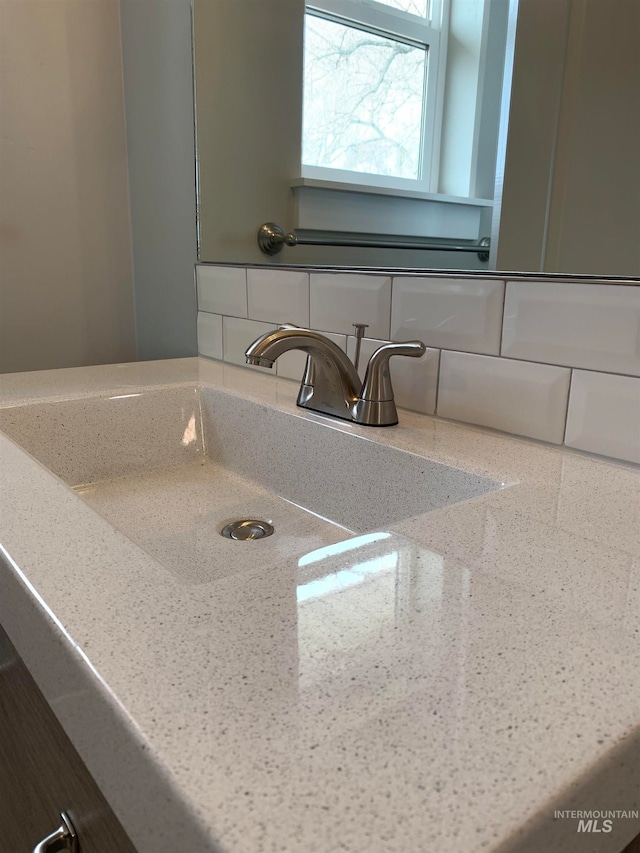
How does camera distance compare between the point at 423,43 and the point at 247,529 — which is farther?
the point at 423,43

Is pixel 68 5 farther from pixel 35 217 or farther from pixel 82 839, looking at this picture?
pixel 82 839

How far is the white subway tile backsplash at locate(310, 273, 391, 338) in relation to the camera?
850mm

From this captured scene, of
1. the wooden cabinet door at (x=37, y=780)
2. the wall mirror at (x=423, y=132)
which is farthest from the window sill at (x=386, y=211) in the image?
the wooden cabinet door at (x=37, y=780)

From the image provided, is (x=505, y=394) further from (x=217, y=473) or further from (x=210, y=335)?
(x=210, y=335)

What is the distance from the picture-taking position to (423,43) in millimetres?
884

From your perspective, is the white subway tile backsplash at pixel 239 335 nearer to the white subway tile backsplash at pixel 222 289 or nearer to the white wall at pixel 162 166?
the white subway tile backsplash at pixel 222 289

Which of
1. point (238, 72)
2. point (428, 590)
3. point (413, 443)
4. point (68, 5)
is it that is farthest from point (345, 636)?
point (68, 5)

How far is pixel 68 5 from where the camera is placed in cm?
128

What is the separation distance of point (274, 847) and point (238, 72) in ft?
4.00

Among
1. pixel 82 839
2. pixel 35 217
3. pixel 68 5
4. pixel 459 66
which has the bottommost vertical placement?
pixel 82 839

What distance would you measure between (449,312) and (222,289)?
544mm

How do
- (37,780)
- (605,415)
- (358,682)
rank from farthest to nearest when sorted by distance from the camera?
1. (605,415)
2. (37,780)
3. (358,682)

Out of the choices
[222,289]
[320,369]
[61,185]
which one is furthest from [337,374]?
[61,185]

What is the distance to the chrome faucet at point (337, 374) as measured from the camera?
0.72m
